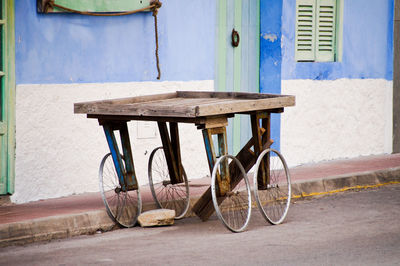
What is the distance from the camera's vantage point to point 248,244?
6.98m

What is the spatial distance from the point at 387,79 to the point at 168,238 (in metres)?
6.85

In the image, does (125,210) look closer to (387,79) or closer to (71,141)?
(71,141)

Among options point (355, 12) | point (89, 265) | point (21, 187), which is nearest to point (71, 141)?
point (21, 187)

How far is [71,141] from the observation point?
9.18 meters

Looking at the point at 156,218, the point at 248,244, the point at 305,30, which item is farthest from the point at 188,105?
the point at 305,30

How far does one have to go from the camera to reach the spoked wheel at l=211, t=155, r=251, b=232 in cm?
732

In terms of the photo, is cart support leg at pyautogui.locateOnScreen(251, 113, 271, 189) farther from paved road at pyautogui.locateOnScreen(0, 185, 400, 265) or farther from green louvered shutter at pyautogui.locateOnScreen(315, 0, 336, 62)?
green louvered shutter at pyautogui.locateOnScreen(315, 0, 336, 62)

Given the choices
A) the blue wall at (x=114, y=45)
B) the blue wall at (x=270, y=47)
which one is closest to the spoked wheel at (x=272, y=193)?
the blue wall at (x=270, y=47)

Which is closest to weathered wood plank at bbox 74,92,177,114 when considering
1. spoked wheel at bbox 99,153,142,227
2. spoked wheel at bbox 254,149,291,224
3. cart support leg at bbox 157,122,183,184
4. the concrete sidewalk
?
cart support leg at bbox 157,122,183,184

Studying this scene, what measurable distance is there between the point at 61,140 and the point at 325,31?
197 inches

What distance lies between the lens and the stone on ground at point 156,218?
25.9 feet

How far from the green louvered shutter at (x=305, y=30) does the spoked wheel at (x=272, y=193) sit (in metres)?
1.79

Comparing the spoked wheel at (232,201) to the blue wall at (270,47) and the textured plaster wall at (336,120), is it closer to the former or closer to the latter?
the blue wall at (270,47)

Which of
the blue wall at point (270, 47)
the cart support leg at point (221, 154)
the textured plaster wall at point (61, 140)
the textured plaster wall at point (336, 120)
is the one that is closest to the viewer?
the cart support leg at point (221, 154)
